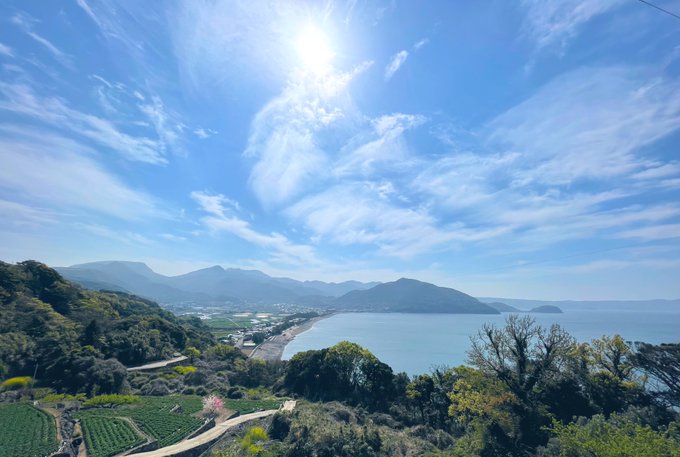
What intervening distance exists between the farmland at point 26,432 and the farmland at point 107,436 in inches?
67.8

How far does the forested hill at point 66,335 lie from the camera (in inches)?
1261

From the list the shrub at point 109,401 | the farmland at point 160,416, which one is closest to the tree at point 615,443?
the farmland at point 160,416

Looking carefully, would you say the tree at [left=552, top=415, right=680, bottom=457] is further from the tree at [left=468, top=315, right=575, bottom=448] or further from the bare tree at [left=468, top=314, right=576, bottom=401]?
the bare tree at [left=468, top=314, right=576, bottom=401]

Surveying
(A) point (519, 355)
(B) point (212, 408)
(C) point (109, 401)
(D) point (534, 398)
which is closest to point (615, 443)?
(A) point (519, 355)

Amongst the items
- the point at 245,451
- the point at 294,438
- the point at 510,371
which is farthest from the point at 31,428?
the point at 510,371

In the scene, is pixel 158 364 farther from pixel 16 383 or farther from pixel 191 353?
pixel 16 383

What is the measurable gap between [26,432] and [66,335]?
23824 millimetres

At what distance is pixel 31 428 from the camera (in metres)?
19.9

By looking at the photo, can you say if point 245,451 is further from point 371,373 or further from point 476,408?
point 371,373

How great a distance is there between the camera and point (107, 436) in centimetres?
1967

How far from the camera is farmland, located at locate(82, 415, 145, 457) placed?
18016 mm

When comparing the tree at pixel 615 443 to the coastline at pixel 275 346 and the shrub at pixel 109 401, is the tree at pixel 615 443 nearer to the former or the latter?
the shrub at pixel 109 401

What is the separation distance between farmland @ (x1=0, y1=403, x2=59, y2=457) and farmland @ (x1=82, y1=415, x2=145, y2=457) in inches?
67.8

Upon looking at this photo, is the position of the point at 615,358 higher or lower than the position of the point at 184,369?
higher
